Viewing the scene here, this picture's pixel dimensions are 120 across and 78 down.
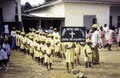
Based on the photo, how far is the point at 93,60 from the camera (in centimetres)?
1413

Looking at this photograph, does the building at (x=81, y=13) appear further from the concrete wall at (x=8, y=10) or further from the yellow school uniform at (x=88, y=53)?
the yellow school uniform at (x=88, y=53)

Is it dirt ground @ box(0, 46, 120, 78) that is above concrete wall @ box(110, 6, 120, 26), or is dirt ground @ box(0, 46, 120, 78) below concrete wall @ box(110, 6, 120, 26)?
below

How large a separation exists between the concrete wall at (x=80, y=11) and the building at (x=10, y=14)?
Result: 13.4 ft

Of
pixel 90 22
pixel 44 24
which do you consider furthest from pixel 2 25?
pixel 90 22

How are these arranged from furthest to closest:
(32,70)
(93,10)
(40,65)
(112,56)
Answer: (93,10)
(112,56)
(40,65)
(32,70)

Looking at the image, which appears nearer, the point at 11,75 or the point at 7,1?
the point at 11,75

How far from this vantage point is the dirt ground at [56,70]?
11609 mm

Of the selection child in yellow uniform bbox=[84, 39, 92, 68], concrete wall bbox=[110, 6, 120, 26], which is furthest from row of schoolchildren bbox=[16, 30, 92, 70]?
concrete wall bbox=[110, 6, 120, 26]

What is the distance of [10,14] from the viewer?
2286 cm

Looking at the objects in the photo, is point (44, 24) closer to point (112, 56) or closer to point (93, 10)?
point (93, 10)

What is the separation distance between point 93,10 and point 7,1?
7.26 metres

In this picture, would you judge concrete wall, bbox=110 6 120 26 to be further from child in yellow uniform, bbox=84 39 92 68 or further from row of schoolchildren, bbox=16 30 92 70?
child in yellow uniform, bbox=84 39 92 68

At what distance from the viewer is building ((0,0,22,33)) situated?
22.5m

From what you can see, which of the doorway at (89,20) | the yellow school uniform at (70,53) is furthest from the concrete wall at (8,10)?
the yellow school uniform at (70,53)
